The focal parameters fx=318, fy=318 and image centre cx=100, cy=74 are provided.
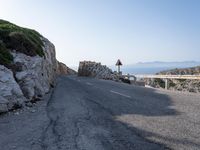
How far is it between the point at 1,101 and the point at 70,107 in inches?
102

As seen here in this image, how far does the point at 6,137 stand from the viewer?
8.30 metres

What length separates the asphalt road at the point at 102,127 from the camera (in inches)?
287

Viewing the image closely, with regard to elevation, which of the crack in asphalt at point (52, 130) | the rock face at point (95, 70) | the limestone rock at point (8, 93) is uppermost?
the rock face at point (95, 70)

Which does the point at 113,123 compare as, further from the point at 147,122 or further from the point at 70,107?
the point at 70,107

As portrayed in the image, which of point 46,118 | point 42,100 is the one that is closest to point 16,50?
point 42,100

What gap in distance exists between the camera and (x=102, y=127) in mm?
8938

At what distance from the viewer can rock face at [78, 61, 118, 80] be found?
137 feet

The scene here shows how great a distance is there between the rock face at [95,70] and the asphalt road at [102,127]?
2787 cm

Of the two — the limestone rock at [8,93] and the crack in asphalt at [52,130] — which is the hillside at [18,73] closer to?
the limestone rock at [8,93]

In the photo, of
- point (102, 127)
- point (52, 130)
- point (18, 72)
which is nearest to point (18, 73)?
point (18, 72)

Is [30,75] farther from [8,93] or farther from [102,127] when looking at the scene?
[102,127]

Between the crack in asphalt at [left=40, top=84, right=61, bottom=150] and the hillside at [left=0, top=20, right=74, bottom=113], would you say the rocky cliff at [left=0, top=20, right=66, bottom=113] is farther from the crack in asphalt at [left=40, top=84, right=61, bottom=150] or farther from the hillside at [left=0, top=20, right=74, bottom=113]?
the crack in asphalt at [left=40, top=84, right=61, bottom=150]

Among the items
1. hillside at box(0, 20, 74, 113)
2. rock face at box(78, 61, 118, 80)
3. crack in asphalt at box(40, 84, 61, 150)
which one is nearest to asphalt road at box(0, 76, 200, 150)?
crack in asphalt at box(40, 84, 61, 150)

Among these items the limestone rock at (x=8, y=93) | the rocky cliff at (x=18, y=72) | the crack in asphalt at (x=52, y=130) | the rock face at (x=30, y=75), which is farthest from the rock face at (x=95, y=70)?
the crack in asphalt at (x=52, y=130)
